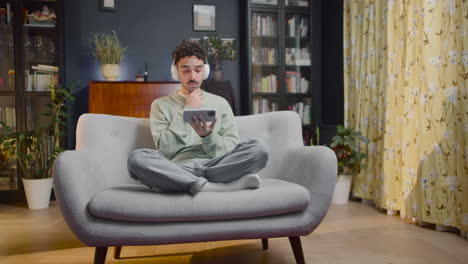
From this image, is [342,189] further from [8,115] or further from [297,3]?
[8,115]

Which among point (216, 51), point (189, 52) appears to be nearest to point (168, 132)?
point (189, 52)

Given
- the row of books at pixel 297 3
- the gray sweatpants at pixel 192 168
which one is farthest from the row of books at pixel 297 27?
the gray sweatpants at pixel 192 168

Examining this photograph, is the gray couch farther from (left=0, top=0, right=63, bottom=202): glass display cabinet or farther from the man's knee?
(left=0, top=0, right=63, bottom=202): glass display cabinet

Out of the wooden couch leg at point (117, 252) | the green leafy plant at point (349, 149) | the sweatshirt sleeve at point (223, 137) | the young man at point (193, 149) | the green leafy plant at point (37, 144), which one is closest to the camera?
the young man at point (193, 149)

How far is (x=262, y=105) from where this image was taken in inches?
167

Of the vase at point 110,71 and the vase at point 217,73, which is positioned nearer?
the vase at point 110,71

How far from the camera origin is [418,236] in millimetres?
2363

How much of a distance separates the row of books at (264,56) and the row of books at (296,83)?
23 cm

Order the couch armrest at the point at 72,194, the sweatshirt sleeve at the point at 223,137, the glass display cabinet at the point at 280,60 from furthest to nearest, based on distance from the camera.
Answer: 1. the glass display cabinet at the point at 280,60
2. the sweatshirt sleeve at the point at 223,137
3. the couch armrest at the point at 72,194

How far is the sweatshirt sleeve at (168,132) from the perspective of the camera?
1.87 metres

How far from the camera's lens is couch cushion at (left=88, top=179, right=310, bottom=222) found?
1.46 meters

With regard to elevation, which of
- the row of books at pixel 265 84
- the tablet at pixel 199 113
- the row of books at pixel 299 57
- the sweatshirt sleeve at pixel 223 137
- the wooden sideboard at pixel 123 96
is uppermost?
the row of books at pixel 299 57

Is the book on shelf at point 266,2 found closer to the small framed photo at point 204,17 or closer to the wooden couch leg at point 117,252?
the small framed photo at point 204,17

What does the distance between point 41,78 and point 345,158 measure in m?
3.01
